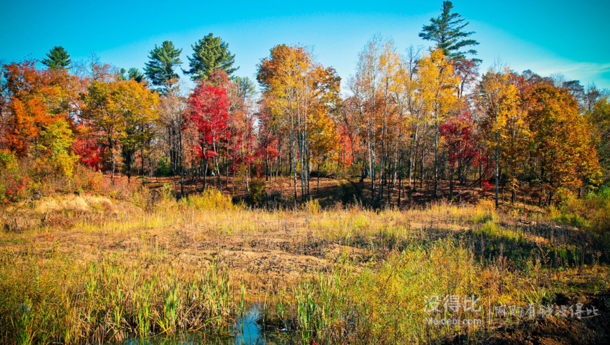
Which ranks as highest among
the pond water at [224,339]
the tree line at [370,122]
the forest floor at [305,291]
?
the tree line at [370,122]

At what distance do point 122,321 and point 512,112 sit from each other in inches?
844

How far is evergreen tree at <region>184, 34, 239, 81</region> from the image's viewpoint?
129 feet

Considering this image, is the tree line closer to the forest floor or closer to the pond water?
the forest floor

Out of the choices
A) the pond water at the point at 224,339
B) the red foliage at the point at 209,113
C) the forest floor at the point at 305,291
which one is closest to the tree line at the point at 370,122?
the red foliage at the point at 209,113

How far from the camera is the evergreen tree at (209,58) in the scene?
129 feet

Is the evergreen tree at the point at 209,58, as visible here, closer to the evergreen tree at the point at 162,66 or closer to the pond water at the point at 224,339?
the evergreen tree at the point at 162,66

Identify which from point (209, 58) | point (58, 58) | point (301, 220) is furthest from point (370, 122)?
point (58, 58)

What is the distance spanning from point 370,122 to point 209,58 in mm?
28557

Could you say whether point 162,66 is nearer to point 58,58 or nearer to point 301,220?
point 58,58

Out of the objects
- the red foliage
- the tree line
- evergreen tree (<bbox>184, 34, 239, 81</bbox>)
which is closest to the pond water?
the tree line

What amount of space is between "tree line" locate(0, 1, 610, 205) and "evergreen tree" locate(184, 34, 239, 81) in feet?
26.5

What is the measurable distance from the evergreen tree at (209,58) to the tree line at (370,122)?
8073mm

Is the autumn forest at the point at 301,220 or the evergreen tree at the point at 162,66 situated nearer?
the autumn forest at the point at 301,220

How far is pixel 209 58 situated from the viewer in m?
39.8
